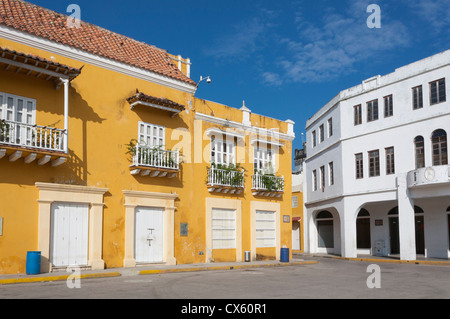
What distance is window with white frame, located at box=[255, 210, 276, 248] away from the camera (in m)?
24.1

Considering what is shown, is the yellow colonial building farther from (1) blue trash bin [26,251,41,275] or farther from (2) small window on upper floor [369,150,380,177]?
(2) small window on upper floor [369,150,380,177]

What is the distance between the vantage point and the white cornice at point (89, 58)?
635 inches

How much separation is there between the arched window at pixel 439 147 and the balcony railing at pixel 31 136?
19.6 metres

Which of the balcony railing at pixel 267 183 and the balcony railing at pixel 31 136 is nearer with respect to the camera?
the balcony railing at pixel 31 136

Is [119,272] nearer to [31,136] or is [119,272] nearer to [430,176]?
[31,136]

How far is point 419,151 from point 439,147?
1.29m

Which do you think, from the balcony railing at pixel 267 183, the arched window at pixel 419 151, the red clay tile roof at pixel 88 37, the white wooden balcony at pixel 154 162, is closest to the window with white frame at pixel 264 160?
the balcony railing at pixel 267 183

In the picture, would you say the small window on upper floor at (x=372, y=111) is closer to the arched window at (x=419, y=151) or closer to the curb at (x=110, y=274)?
the arched window at (x=419, y=151)

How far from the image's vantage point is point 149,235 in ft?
63.8

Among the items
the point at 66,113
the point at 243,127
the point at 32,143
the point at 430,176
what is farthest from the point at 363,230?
the point at 32,143

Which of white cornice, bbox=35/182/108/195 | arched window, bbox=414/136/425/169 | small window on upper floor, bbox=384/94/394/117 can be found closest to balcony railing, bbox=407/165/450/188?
arched window, bbox=414/136/425/169

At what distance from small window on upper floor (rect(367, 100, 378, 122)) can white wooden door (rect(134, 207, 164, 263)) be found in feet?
52.2

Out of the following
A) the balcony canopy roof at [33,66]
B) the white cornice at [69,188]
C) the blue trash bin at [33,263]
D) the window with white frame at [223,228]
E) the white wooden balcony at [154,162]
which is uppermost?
the balcony canopy roof at [33,66]
